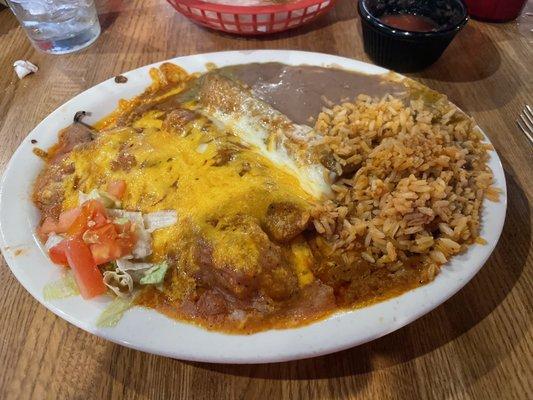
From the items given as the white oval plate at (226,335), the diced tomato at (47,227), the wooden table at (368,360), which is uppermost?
the diced tomato at (47,227)

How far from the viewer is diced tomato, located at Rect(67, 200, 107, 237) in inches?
56.3

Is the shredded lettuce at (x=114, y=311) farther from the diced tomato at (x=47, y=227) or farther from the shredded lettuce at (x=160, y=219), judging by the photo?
the diced tomato at (x=47, y=227)

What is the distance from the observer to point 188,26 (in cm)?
284

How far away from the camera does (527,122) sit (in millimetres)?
2109

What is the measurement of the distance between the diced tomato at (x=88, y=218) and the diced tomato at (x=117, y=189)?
0.08m

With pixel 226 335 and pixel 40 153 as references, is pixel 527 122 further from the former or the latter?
pixel 40 153

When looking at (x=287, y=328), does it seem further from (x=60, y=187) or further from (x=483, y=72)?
(x=483, y=72)

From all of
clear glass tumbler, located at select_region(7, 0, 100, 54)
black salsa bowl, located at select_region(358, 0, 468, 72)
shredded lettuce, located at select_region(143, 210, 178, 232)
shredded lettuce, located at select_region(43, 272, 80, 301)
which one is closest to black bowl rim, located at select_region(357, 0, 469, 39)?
black salsa bowl, located at select_region(358, 0, 468, 72)

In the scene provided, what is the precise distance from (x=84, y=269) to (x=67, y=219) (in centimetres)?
23

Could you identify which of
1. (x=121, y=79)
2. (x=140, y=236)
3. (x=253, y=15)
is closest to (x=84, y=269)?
(x=140, y=236)

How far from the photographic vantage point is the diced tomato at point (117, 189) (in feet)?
5.10

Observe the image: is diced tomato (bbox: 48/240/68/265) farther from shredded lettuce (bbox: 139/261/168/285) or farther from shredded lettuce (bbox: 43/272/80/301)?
shredded lettuce (bbox: 139/261/168/285)

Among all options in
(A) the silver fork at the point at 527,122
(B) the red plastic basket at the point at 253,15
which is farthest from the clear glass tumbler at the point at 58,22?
(A) the silver fork at the point at 527,122

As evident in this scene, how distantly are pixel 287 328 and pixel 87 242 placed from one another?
2.22 feet
